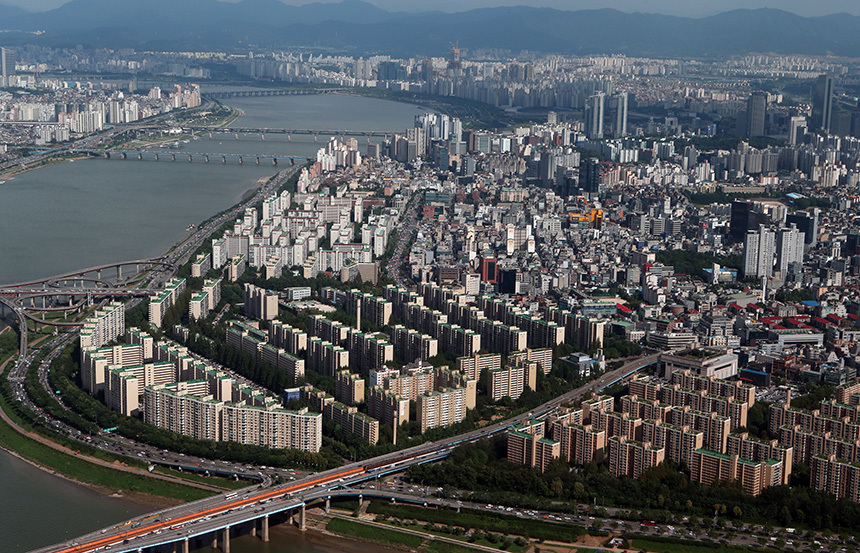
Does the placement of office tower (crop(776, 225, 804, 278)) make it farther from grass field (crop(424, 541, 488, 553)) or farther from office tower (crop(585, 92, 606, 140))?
office tower (crop(585, 92, 606, 140))

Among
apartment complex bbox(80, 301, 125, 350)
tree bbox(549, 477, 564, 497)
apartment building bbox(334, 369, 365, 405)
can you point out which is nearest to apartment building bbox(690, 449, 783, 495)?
tree bbox(549, 477, 564, 497)

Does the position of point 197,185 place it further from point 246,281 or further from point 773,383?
point 773,383

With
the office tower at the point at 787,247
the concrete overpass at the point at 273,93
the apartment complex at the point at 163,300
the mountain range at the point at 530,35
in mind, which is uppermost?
the mountain range at the point at 530,35

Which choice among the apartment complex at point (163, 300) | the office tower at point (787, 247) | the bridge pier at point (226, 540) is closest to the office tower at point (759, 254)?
the office tower at point (787, 247)

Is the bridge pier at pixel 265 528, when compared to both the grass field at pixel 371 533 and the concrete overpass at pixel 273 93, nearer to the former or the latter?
the grass field at pixel 371 533

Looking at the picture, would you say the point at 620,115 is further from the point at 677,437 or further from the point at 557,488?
the point at 557,488

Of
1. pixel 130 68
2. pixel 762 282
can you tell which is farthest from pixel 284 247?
pixel 130 68
